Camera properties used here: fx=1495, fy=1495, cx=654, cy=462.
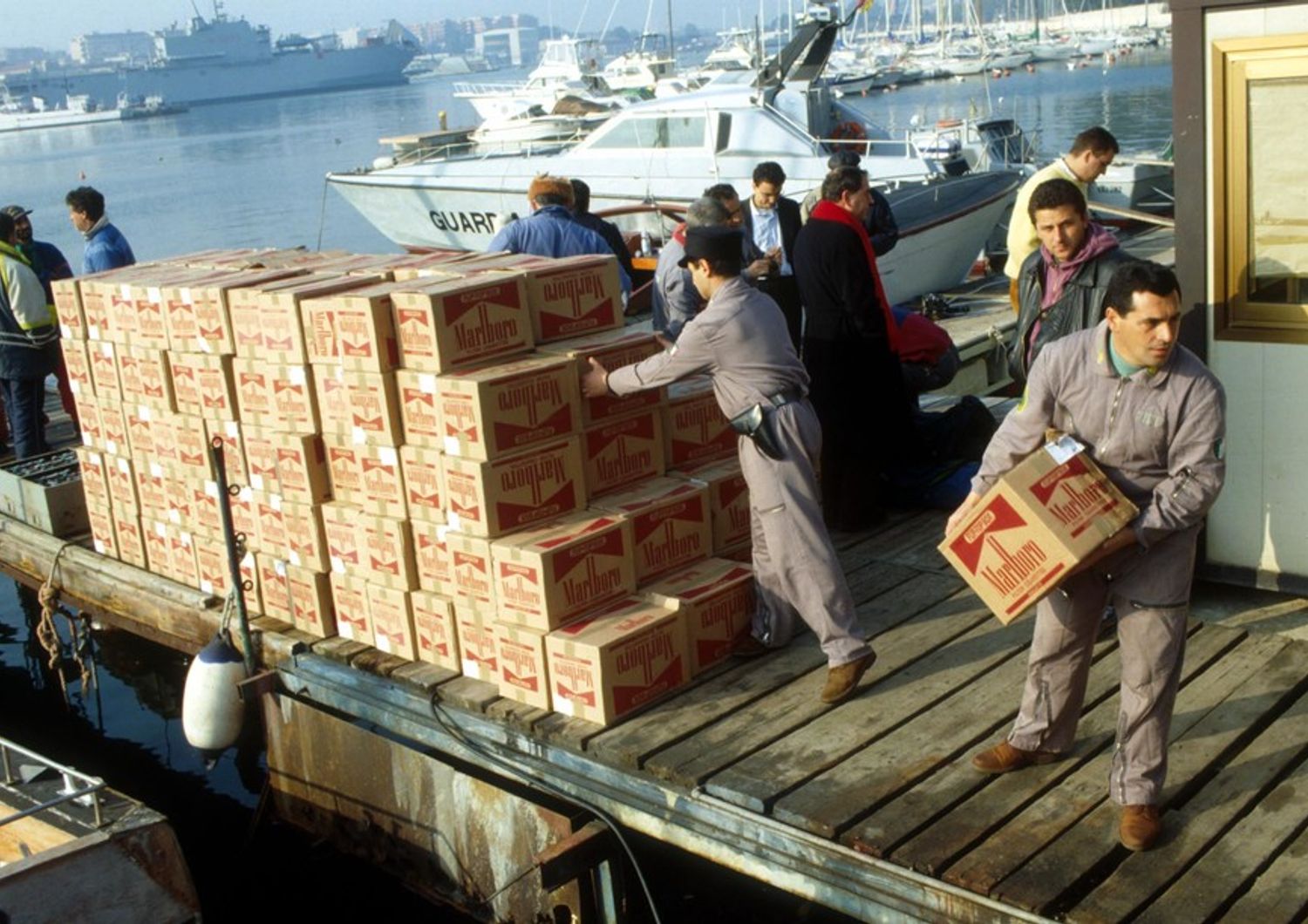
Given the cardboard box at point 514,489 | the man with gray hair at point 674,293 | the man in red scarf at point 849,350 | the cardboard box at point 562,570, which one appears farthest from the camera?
the man with gray hair at point 674,293

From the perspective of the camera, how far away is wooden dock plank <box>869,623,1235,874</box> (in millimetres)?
4723

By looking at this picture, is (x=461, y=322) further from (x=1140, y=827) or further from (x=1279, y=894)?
(x=1279, y=894)

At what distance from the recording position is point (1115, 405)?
14.4 feet

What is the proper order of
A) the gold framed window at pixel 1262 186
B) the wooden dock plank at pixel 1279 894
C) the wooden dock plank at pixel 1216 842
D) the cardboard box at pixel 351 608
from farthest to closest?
the cardboard box at pixel 351 608 < the gold framed window at pixel 1262 186 < the wooden dock plank at pixel 1216 842 < the wooden dock plank at pixel 1279 894

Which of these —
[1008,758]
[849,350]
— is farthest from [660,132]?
[1008,758]

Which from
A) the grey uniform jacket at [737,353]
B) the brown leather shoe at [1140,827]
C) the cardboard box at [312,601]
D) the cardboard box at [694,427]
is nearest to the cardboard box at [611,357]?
the cardboard box at [694,427]

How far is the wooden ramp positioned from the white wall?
44 cm

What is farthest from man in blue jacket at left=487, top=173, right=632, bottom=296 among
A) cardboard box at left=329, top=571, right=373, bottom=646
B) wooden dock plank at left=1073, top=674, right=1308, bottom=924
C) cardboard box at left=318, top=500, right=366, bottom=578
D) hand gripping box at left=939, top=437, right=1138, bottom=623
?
wooden dock plank at left=1073, top=674, right=1308, bottom=924

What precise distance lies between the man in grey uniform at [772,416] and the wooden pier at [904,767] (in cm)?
33

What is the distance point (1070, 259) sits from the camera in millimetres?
6086

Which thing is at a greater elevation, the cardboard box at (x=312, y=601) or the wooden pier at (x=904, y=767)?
the cardboard box at (x=312, y=601)

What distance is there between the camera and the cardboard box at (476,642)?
619 cm

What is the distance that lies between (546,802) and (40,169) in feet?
270

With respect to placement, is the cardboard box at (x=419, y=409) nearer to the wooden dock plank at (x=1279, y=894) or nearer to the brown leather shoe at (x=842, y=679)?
the brown leather shoe at (x=842, y=679)
